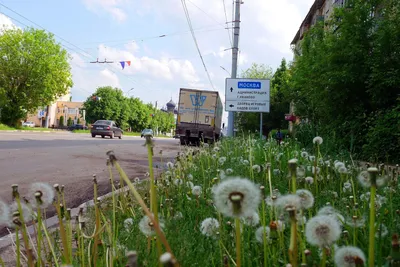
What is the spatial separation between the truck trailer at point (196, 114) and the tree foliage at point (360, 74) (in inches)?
538

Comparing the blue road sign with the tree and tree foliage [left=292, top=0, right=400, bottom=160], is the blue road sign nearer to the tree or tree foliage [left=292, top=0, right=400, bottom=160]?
tree foliage [left=292, top=0, right=400, bottom=160]

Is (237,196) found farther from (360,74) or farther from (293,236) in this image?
(360,74)

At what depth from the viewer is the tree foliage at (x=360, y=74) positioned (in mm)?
11242

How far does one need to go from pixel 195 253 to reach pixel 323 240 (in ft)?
3.81

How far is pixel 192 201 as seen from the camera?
3475 millimetres

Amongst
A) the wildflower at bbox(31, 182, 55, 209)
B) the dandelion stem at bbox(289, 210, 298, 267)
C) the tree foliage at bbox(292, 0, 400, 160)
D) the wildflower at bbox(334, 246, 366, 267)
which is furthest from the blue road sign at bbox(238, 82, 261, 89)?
the dandelion stem at bbox(289, 210, 298, 267)

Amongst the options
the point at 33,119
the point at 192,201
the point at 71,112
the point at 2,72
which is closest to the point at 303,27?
the point at 2,72

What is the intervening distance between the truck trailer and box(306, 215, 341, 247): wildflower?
26.2 meters

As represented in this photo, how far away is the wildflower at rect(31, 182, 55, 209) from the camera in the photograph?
4.58ft

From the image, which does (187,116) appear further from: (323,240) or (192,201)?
(323,240)

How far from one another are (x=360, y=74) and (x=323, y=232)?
1212 cm

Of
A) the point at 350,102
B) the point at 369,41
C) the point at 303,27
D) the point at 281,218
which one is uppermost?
the point at 303,27

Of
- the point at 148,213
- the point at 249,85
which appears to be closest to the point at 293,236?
the point at 148,213

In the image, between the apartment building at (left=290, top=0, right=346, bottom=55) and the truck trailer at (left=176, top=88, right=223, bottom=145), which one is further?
the apartment building at (left=290, top=0, right=346, bottom=55)
